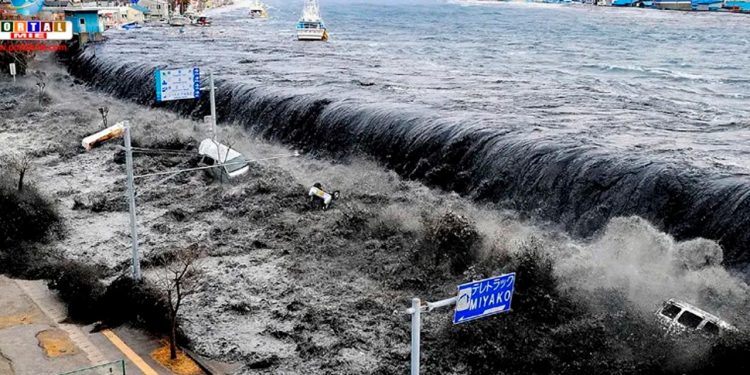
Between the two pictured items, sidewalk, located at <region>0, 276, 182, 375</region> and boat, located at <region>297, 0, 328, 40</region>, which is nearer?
sidewalk, located at <region>0, 276, 182, 375</region>

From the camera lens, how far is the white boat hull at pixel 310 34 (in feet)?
327

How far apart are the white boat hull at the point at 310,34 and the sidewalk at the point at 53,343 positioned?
3097 inches

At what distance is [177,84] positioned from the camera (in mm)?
30438

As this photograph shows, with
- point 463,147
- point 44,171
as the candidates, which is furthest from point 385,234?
point 44,171

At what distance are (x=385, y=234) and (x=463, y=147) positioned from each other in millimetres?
7359

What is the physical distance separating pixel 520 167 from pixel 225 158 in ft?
47.7

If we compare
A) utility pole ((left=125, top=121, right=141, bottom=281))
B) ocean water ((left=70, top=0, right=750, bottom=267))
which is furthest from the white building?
utility pole ((left=125, top=121, right=141, bottom=281))

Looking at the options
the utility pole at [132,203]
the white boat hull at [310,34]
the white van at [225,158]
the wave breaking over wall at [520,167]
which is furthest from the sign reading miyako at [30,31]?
the white boat hull at [310,34]

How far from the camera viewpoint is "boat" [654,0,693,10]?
176 m

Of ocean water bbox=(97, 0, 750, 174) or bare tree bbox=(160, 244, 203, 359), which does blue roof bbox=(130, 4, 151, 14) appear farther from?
bare tree bbox=(160, 244, 203, 359)

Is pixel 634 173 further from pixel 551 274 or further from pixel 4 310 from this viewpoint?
pixel 4 310

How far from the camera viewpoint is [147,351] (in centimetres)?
2123

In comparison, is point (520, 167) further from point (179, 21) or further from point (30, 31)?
point (179, 21)

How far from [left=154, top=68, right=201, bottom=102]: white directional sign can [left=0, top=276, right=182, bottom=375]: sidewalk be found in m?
9.35
